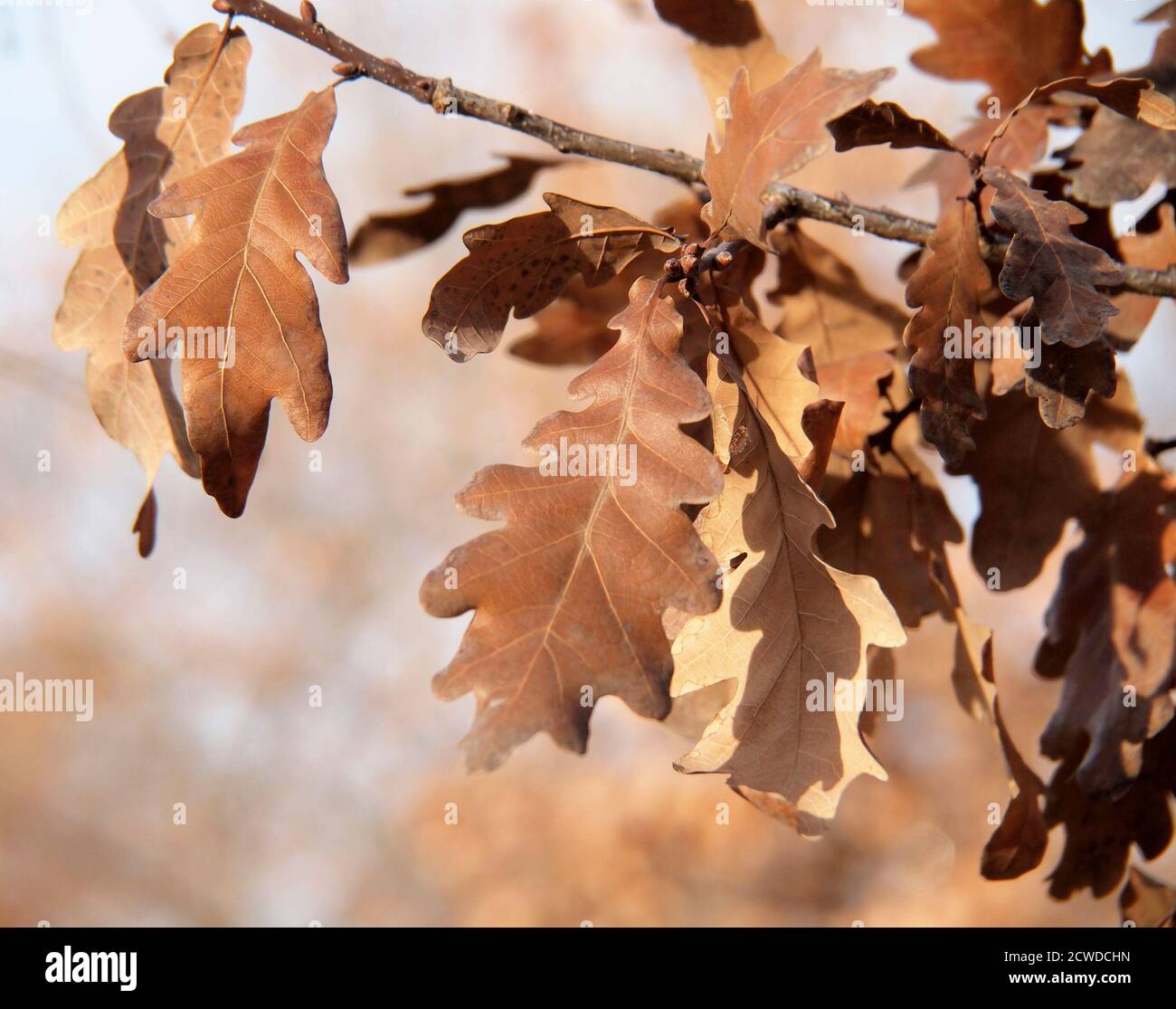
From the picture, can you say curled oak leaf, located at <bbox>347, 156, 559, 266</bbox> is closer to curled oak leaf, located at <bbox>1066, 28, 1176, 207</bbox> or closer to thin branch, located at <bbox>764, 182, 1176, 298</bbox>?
thin branch, located at <bbox>764, 182, 1176, 298</bbox>

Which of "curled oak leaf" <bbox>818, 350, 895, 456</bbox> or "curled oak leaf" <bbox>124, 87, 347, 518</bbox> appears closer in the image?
"curled oak leaf" <bbox>124, 87, 347, 518</bbox>

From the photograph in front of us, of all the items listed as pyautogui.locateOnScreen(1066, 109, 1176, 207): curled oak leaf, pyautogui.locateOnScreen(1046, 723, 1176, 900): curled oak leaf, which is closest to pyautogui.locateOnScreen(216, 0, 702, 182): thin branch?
pyautogui.locateOnScreen(1066, 109, 1176, 207): curled oak leaf

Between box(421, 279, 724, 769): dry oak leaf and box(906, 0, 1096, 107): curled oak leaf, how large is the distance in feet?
1.38

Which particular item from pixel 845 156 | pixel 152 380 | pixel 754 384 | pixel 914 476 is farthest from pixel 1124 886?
pixel 845 156

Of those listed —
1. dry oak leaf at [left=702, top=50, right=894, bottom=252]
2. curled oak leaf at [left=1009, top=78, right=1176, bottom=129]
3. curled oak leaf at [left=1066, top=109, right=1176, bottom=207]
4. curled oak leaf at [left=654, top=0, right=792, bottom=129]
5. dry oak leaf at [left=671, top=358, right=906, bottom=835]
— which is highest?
curled oak leaf at [left=654, top=0, right=792, bottom=129]

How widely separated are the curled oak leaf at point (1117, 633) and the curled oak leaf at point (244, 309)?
48 cm

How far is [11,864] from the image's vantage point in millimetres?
2396

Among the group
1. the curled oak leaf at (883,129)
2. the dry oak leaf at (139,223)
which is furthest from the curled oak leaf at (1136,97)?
the dry oak leaf at (139,223)

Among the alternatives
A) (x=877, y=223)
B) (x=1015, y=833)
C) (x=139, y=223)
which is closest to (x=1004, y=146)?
(x=877, y=223)

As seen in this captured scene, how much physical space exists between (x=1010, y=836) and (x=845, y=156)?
2479mm

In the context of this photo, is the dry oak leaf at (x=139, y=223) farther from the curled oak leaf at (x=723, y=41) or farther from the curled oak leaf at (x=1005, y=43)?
the curled oak leaf at (x=1005, y=43)

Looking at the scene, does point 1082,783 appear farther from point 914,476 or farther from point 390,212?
point 390,212

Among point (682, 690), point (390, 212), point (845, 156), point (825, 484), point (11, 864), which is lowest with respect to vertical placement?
point (11, 864)

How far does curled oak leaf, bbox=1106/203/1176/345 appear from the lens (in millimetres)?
573
